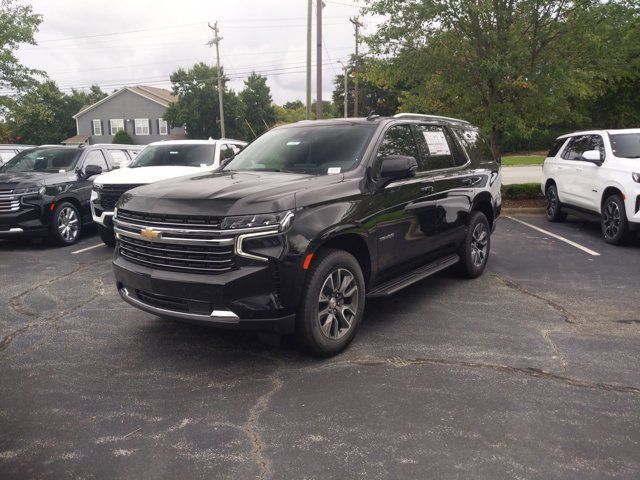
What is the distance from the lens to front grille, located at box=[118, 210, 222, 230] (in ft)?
11.9

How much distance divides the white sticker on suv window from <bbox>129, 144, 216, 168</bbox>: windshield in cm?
473

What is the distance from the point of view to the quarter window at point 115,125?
55875 millimetres

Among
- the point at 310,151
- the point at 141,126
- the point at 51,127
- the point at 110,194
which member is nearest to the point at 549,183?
the point at 310,151

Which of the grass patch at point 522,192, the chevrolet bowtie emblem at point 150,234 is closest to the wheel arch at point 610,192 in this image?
the grass patch at point 522,192

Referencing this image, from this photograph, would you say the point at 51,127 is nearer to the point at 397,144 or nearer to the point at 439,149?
the point at 439,149

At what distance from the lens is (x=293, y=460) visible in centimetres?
280

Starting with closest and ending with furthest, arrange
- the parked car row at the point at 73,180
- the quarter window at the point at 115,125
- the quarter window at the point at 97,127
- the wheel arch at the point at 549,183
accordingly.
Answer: the parked car row at the point at 73,180, the wheel arch at the point at 549,183, the quarter window at the point at 115,125, the quarter window at the point at 97,127

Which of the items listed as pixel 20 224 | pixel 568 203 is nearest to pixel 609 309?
pixel 568 203

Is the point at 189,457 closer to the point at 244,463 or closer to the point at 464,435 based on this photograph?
the point at 244,463

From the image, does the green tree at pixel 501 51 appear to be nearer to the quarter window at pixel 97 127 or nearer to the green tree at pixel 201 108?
the green tree at pixel 201 108

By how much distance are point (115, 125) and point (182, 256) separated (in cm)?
5773

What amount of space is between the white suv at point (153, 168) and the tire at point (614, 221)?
21.2ft

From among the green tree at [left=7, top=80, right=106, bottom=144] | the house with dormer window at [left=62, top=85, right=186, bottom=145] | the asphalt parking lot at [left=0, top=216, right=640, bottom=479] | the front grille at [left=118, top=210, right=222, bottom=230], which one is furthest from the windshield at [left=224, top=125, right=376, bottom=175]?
the house with dormer window at [left=62, top=85, right=186, bottom=145]

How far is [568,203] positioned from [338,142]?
23.0ft
